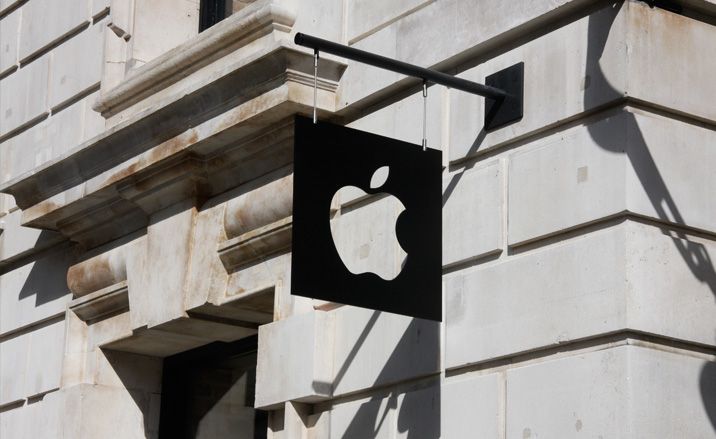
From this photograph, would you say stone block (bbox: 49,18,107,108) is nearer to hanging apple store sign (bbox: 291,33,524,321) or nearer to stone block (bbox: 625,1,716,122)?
hanging apple store sign (bbox: 291,33,524,321)

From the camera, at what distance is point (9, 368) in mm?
13859

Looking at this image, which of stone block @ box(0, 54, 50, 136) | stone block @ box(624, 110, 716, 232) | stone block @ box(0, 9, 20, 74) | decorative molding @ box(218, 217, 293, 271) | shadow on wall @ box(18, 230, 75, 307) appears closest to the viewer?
stone block @ box(624, 110, 716, 232)

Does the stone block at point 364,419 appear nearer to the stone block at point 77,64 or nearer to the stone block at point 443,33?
the stone block at point 443,33

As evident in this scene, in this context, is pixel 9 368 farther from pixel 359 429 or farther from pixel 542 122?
pixel 542 122

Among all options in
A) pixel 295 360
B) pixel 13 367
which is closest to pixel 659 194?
pixel 295 360

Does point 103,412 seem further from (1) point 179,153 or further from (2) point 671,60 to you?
(2) point 671,60

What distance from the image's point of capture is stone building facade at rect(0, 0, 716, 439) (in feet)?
27.2

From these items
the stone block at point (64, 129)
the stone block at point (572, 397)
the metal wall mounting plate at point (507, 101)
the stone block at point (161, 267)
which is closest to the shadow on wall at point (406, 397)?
the stone block at point (572, 397)

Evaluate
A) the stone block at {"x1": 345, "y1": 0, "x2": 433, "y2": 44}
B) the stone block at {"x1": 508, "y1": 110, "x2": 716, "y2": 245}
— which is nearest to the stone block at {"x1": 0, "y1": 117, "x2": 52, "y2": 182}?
the stone block at {"x1": 345, "y1": 0, "x2": 433, "y2": 44}

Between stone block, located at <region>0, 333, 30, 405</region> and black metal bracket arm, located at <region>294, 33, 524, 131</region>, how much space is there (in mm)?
5741

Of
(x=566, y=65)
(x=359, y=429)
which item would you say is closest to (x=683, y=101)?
(x=566, y=65)

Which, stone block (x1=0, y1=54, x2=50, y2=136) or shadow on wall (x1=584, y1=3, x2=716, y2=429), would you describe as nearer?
shadow on wall (x1=584, y1=3, x2=716, y2=429)

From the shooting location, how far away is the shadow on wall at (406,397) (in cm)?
920

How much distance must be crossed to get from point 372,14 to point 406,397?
8.35 feet
